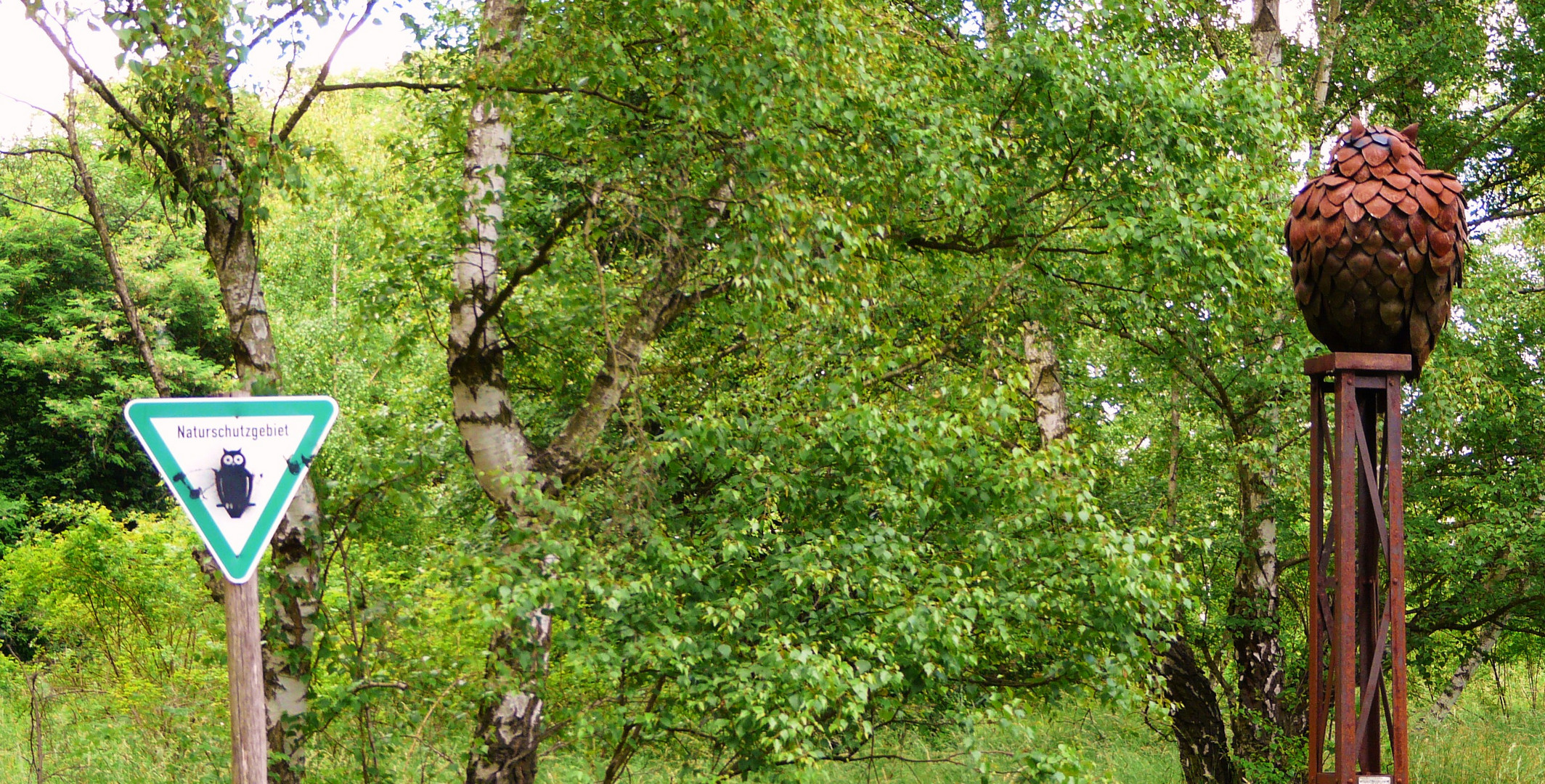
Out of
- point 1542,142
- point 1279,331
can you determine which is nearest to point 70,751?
point 1279,331

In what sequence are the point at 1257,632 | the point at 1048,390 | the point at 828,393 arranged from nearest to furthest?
the point at 828,393
the point at 1048,390
the point at 1257,632

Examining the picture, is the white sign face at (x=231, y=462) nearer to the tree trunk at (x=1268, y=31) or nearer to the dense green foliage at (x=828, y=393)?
the dense green foliage at (x=828, y=393)

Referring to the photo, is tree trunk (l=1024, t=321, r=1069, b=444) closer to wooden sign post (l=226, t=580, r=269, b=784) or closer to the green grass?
the green grass

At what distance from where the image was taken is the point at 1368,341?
4.54 meters

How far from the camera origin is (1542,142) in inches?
446

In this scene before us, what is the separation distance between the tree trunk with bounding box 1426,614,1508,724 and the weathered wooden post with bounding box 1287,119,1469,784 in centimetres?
877

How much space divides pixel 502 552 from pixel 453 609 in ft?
1.25

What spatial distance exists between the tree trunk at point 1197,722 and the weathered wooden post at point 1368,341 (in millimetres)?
5710

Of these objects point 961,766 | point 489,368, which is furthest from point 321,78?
point 961,766

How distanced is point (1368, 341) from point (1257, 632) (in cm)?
657

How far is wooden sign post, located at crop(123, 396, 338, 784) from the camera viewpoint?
3088 mm

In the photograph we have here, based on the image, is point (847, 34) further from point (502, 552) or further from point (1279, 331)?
point (1279, 331)

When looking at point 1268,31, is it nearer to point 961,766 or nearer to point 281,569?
point 961,766

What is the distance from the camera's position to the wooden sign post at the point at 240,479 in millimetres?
3088
